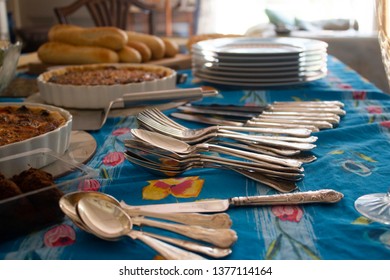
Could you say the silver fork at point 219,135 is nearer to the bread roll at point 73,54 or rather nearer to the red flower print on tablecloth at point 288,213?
the red flower print on tablecloth at point 288,213

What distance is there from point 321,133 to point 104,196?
0.37m

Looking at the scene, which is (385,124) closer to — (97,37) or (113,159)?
(113,159)

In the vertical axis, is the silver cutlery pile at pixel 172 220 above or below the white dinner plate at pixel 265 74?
below

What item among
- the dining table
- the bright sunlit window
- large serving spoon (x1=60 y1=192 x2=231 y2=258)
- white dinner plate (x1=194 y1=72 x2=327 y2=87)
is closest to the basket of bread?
white dinner plate (x1=194 y1=72 x2=327 y2=87)

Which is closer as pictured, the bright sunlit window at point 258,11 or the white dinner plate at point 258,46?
the white dinner plate at point 258,46

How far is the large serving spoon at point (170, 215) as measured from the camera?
0.42 metres

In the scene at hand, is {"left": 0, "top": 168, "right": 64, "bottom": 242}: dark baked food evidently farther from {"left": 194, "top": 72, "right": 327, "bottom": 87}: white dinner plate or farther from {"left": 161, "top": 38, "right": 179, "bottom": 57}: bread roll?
{"left": 161, "top": 38, "right": 179, "bottom": 57}: bread roll

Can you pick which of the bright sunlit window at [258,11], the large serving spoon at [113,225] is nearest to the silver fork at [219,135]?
the large serving spoon at [113,225]

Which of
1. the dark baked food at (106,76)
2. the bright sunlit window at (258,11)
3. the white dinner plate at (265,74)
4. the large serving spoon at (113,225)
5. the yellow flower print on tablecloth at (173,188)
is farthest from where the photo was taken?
the bright sunlit window at (258,11)

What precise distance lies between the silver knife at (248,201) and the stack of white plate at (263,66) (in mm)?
580

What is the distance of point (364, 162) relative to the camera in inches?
23.3

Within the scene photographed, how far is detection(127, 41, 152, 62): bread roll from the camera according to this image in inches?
51.7

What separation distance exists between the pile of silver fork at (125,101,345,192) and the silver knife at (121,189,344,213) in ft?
0.10

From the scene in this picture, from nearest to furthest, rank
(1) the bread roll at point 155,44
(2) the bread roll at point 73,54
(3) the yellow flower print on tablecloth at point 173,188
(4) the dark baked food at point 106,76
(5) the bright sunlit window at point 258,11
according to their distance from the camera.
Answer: (3) the yellow flower print on tablecloth at point 173,188 → (4) the dark baked food at point 106,76 → (2) the bread roll at point 73,54 → (1) the bread roll at point 155,44 → (5) the bright sunlit window at point 258,11
